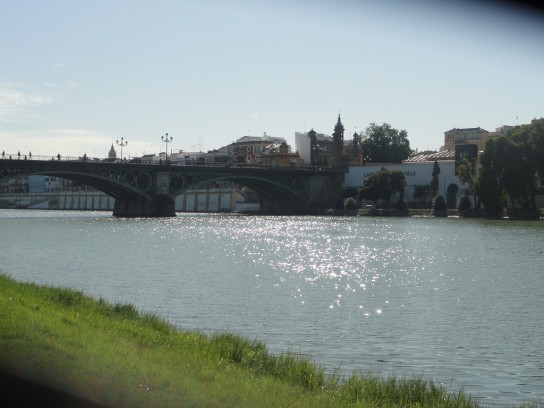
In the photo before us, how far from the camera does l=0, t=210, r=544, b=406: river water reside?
1944 centimetres

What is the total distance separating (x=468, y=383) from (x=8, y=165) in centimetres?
8372

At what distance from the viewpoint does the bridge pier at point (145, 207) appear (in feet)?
375

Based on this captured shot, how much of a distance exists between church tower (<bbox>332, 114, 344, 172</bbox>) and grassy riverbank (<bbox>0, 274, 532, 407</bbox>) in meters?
131

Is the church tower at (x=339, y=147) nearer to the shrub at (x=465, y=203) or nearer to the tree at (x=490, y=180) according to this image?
the shrub at (x=465, y=203)

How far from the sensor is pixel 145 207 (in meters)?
116

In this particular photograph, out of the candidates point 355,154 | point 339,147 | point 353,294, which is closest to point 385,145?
point 355,154

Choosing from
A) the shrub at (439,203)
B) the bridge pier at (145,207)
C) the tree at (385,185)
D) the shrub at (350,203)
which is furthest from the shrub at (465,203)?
the bridge pier at (145,207)

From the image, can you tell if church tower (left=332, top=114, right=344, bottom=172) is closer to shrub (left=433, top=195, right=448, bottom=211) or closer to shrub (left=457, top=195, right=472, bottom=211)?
shrub (left=433, top=195, right=448, bottom=211)

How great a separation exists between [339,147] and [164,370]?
143m

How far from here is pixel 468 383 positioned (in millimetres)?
17125

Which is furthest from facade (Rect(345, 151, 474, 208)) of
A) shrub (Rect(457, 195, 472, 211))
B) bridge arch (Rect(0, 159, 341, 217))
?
shrub (Rect(457, 195, 472, 211))

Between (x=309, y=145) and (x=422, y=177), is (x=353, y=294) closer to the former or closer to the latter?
(x=422, y=177)

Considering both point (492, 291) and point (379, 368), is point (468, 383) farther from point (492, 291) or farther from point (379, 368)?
point (492, 291)

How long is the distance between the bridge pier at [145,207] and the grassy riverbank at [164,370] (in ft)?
315
